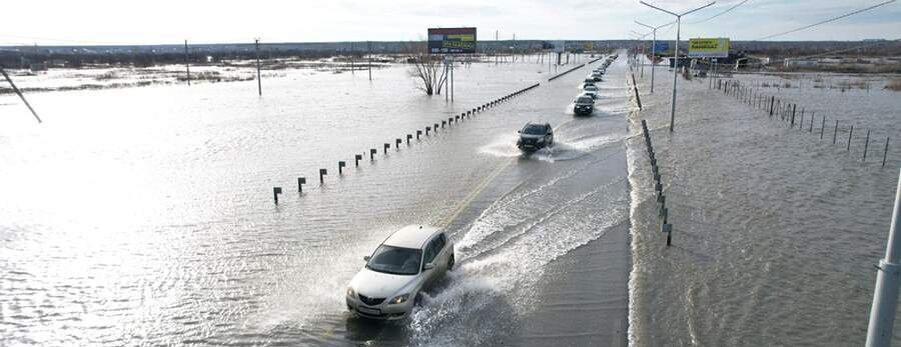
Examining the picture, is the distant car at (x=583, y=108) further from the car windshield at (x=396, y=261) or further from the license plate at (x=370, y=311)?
the license plate at (x=370, y=311)

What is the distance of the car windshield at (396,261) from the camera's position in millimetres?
12195

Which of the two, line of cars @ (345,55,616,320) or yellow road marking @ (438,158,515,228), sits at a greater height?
line of cars @ (345,55,616,320)

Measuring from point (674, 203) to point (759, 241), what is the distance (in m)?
3.80

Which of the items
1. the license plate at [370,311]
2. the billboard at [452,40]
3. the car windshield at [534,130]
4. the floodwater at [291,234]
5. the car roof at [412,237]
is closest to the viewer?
the license plate at [370,311]

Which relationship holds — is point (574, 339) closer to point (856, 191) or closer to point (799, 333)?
point (799, 333)

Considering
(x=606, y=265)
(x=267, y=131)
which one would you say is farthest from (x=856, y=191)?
(x=267, y=131)

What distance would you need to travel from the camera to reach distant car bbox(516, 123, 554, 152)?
28797 millimetres

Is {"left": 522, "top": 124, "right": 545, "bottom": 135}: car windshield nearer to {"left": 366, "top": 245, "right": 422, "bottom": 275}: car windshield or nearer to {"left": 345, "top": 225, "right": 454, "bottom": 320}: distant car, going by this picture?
{"left": 345, "top": 225, "right": 454, "bottom": 320}: distant car

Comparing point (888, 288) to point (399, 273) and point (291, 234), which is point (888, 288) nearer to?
point (399, 273)

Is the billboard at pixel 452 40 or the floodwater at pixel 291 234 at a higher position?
the billboard at pixel 452 40

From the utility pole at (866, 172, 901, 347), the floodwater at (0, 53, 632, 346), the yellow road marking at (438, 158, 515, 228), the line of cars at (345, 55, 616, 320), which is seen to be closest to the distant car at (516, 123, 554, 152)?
the floodwater at (0, 53, 632, 346)

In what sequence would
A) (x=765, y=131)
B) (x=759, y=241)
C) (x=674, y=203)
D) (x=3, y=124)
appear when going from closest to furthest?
(x=759, y=241), (x=674, y=203), (x=765, y=131), (x=3, y=124)

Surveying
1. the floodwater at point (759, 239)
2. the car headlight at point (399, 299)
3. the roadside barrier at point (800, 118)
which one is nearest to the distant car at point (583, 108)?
the floodwater at point (759, 239)

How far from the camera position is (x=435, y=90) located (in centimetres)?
6975
